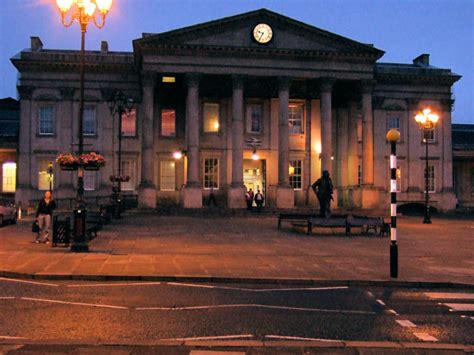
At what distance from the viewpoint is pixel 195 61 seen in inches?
1774

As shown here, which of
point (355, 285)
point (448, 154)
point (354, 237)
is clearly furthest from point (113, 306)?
point (448, 154)

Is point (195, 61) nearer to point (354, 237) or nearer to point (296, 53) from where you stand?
point (296, 53)

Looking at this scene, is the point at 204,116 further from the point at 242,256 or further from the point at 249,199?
the point at 242,256

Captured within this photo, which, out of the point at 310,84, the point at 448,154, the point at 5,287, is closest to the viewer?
the point at 5,287

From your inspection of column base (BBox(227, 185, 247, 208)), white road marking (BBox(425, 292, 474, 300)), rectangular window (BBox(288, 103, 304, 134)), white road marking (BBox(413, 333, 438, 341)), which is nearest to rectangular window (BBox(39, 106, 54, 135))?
column base (BBox(227, 185, 247, 208))

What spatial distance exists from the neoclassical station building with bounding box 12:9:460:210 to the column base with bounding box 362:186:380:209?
0.26 ft

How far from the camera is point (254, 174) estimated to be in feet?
170

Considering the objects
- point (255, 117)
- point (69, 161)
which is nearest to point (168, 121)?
point (255, 117)

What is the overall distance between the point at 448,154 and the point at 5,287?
165 feet

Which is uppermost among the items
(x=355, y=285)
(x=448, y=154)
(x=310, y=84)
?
(x=310, y=84)

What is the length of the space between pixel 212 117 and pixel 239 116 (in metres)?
6.52

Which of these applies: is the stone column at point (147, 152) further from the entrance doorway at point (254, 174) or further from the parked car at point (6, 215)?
the parked car at point (6, 215)

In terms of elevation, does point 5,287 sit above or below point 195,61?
below

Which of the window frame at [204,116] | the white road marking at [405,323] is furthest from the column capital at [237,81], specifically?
the white road marking at [405,323]
